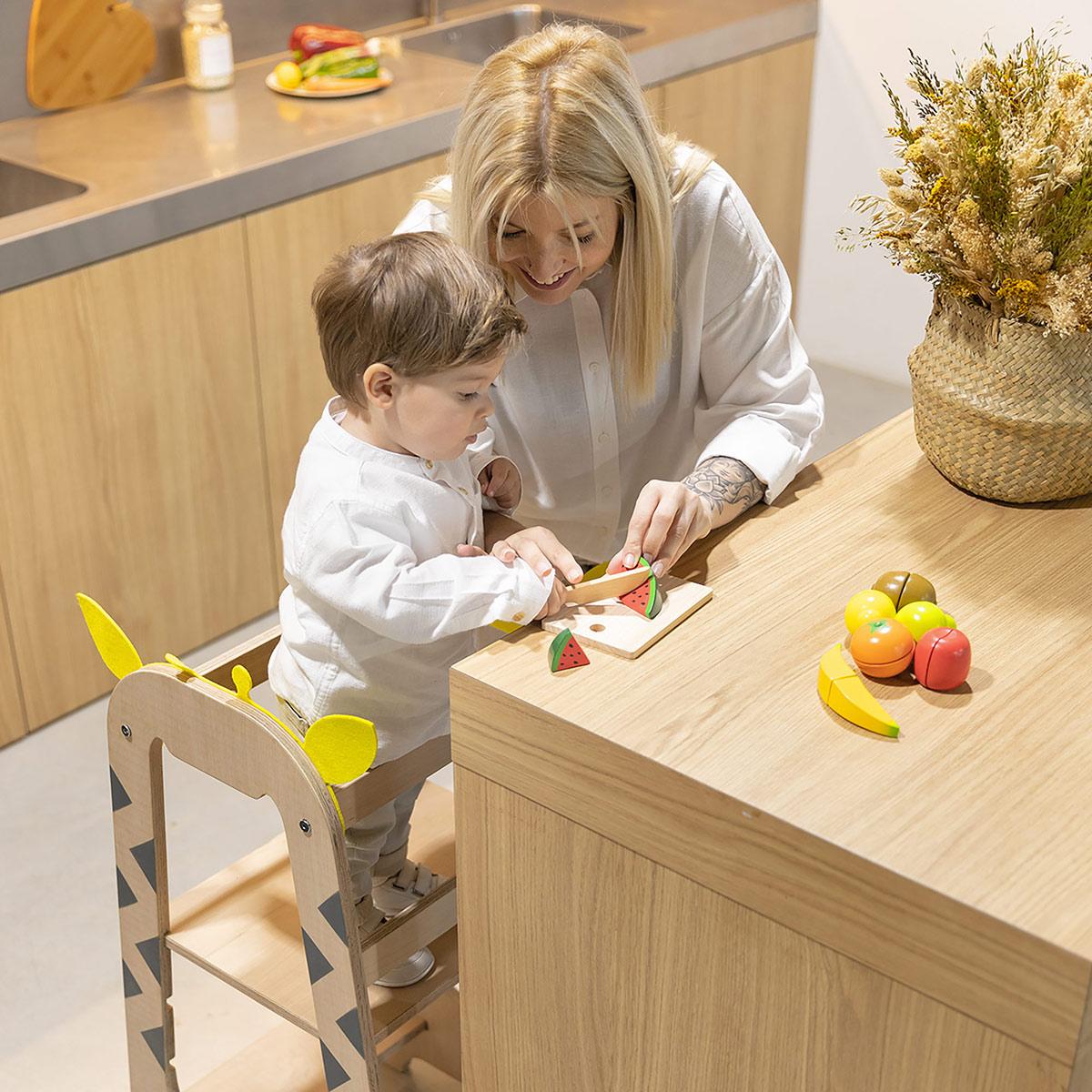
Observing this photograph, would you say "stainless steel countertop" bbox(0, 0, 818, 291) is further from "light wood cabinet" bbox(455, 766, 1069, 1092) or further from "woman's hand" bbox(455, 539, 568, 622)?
"light wood cabinet" bbox(455, 766, 1069, 1092)

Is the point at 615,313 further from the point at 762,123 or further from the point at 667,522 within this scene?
the point at 762,123

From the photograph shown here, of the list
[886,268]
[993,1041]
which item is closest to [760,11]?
[886,268]

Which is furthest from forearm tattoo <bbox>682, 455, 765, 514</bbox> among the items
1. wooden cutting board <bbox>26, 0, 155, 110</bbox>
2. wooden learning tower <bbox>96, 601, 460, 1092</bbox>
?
wooden cutting board <bbox>26, 0, 155, 110</bbox>

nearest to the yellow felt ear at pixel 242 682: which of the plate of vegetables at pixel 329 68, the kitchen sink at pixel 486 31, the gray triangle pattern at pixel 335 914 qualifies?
the gray triangle pattern at pixel 335 914

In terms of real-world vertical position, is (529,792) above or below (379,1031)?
above

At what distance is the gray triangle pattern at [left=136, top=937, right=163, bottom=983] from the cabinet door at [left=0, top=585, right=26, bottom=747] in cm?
108

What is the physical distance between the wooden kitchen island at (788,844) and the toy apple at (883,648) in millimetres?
A: 18

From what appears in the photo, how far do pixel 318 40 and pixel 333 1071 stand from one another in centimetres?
216

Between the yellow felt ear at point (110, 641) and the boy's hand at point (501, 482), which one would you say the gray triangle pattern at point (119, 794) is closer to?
the yellow felt ear at point (110, 641)

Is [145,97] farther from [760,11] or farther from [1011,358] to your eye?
[1011,358]

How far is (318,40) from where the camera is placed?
292 cm

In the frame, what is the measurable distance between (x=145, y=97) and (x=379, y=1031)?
6.68ft

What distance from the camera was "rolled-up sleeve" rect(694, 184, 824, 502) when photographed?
1550mm

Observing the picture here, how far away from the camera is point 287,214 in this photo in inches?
99.3
